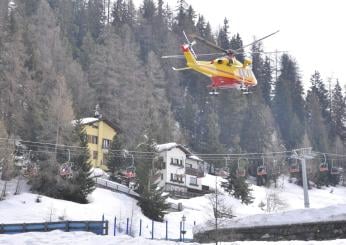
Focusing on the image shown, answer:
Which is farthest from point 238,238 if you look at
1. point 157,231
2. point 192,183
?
point 192,183

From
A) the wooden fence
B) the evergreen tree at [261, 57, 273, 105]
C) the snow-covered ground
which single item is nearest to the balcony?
the snow-covered ground

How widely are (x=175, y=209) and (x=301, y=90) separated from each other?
235 ft

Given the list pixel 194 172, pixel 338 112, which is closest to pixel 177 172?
pixel 194 172

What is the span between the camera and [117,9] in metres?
121

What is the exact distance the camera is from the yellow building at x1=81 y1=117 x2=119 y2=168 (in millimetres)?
73250

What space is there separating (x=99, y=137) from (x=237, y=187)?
2059cm

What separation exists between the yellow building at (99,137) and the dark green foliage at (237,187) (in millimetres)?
17051

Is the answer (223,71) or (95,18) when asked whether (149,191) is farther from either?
(95,18)

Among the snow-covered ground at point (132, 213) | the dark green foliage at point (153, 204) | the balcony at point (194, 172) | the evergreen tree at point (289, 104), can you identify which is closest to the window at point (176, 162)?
the balcony at point (194, 172)

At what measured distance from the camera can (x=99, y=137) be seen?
74812 millimetres

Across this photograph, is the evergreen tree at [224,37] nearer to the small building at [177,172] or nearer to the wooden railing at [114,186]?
the small building at [177,172]

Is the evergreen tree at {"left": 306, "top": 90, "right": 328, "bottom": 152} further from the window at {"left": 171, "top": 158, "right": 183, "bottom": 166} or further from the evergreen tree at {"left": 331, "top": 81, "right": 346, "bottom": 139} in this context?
the window at {"left": 171, "top": 158, "right": 183, "bottom": 166}

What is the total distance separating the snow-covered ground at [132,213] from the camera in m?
18.4

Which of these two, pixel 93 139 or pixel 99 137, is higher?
pixel 99 137
